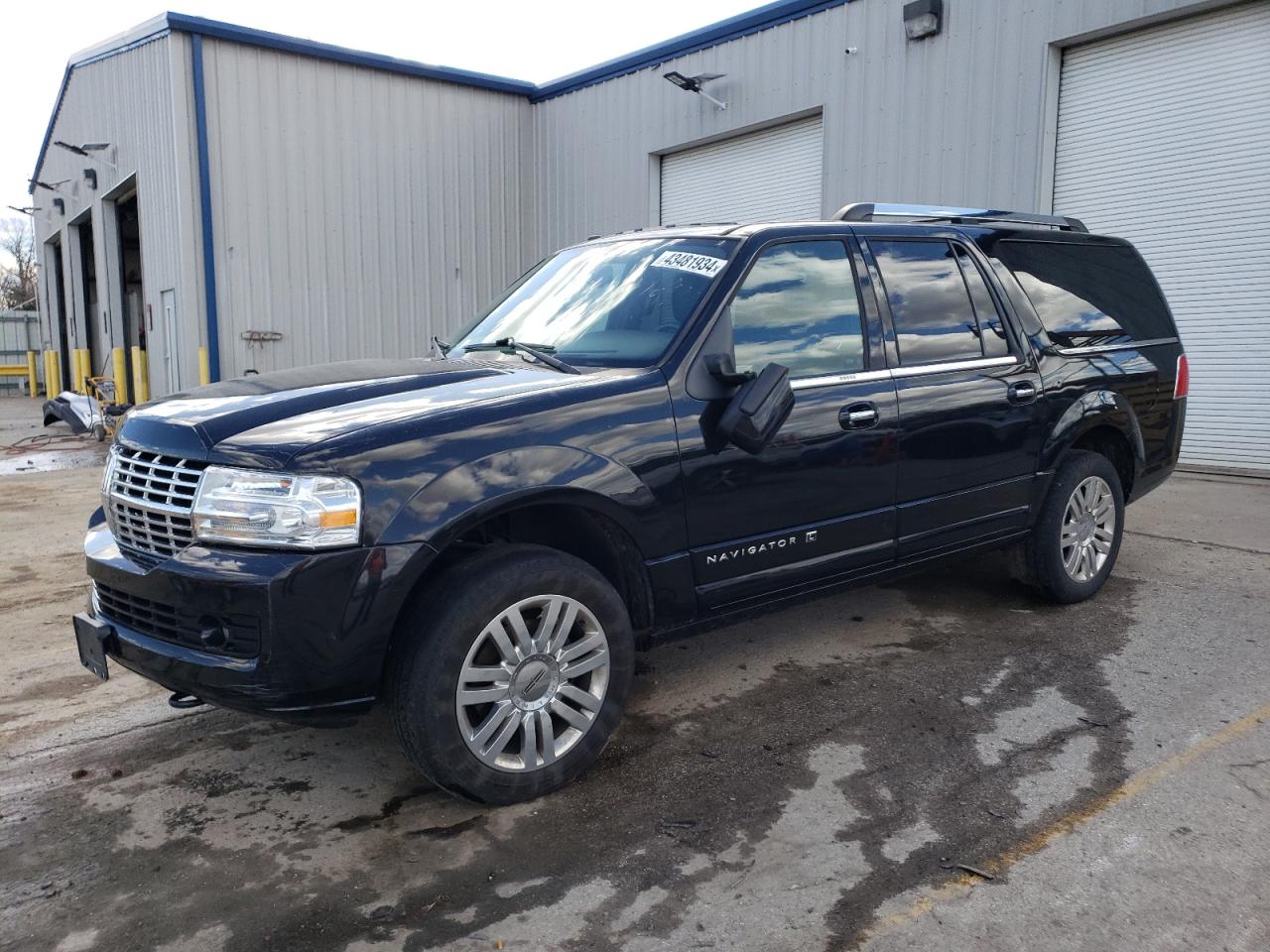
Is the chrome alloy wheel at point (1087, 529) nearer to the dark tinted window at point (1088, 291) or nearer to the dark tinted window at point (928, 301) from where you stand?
the dark tinted window at point (1088, 291)

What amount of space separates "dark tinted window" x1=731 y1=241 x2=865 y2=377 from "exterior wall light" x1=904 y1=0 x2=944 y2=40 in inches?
314

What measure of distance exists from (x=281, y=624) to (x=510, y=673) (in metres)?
0.70

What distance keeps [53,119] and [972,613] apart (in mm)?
25193

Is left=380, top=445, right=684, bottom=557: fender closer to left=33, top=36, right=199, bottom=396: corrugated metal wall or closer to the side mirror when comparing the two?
the side mirror

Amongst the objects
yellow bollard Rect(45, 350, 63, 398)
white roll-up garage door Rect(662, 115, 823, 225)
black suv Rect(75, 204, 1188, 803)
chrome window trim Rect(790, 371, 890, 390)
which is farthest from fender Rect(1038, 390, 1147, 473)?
yellow bollard Rect(45, 350, 63, 398)

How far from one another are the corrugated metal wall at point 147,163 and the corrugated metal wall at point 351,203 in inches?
18.5

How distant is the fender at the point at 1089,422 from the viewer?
4.84m

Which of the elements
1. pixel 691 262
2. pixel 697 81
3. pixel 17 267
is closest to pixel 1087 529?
pixel 691 262

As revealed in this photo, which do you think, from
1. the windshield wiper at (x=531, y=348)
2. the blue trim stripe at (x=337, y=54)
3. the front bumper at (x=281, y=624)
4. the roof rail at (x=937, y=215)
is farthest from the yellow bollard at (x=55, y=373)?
the front bumper at (x=281, y=624)

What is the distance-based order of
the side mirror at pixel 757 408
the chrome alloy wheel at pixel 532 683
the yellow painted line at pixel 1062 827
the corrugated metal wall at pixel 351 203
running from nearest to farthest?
the yellow painted line at pixel 1062 827, the chrome alloy wheel at pixel 532 683, the side mirror at pixel 757 408, the corrugated metal wall at pixel 351 203

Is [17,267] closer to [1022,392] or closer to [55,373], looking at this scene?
[55,373]

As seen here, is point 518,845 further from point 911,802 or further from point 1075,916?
point 1075,916

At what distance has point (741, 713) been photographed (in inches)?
153

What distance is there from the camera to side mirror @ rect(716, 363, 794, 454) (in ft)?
11.2
